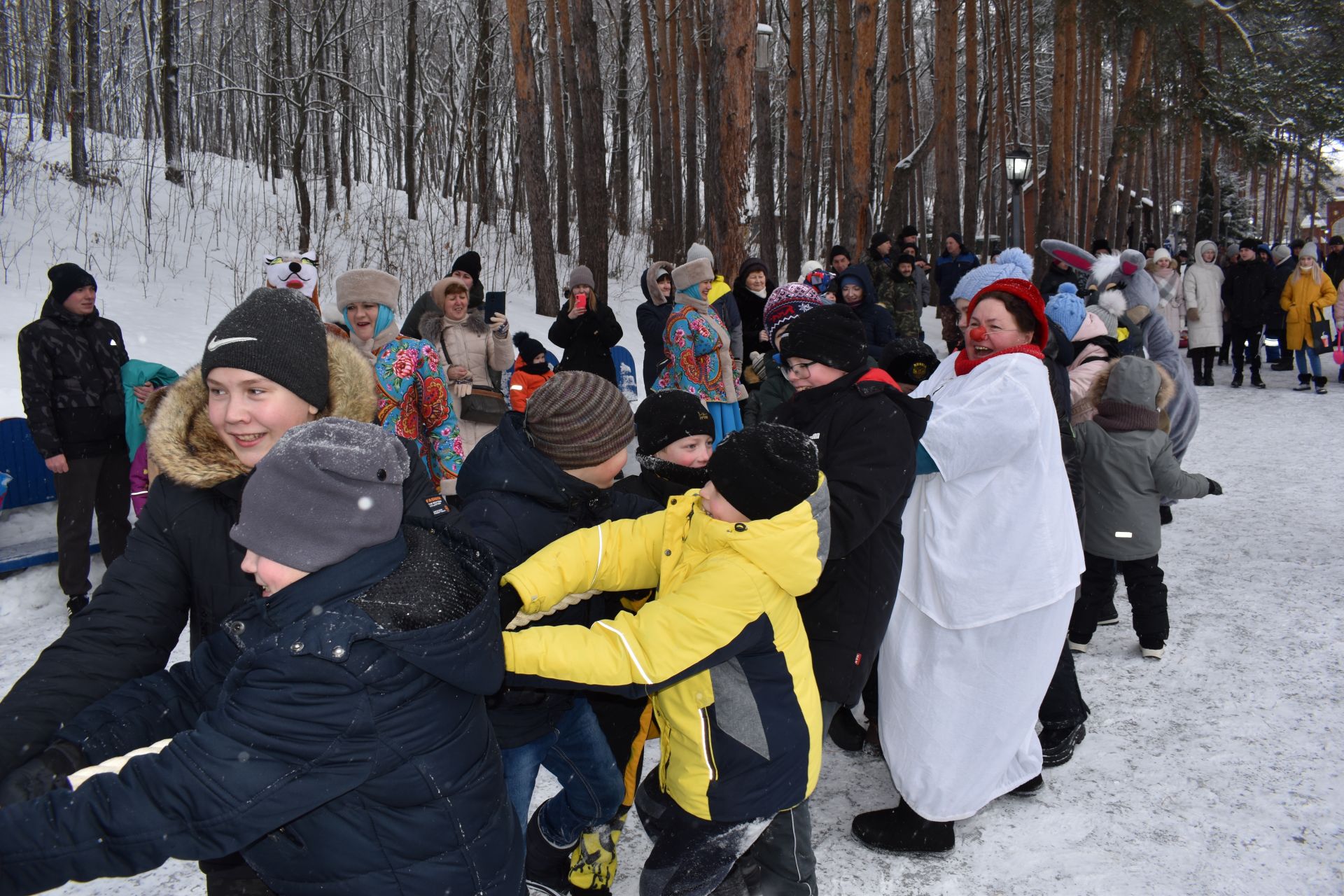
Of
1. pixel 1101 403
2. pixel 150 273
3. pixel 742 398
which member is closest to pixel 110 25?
pixel 150 273

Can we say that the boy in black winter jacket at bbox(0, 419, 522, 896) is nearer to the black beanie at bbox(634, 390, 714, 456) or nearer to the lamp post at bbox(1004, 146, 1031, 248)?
the black beanie at bbox(634, 390, 714, 456)

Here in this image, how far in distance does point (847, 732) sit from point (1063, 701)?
0.84 metres

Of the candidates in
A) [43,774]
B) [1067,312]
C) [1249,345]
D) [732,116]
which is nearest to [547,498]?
[43,774]

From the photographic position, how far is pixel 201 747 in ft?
4.45

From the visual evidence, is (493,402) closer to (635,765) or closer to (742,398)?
(742,398)

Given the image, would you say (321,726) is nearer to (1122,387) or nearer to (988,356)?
(988,356)

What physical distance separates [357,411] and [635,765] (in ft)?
4.97

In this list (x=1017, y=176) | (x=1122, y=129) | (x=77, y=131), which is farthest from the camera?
(x=1122, y=129)

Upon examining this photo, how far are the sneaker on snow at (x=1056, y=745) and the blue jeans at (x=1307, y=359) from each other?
36.1ft

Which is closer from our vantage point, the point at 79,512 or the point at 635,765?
the point at 635,765

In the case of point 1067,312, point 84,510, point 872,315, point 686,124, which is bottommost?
point 84,510

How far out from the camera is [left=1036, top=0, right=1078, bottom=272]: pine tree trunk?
17062 millimetres

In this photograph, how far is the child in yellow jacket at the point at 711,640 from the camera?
1.95 m

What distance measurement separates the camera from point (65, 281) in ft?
16.2
